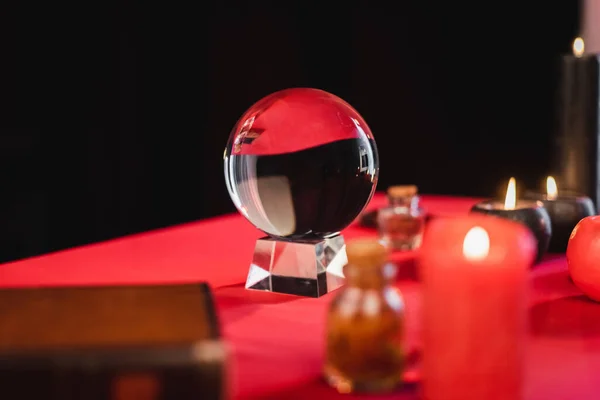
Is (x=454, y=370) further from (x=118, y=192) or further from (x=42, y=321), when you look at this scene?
(x=118, y=192)

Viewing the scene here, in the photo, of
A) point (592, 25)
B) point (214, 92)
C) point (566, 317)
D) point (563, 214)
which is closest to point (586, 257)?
point (566, 317)

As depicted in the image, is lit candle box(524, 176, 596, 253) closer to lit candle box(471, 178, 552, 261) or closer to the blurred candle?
lit candle box(471, 178, 552, 261)

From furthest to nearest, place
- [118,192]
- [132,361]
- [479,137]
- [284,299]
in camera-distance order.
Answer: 1. [118,192]
2. [479,137]
3. [284,299]
4. [132,361]

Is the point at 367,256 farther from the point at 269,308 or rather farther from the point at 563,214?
the point at 563,214

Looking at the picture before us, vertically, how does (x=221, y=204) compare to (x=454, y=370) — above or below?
below

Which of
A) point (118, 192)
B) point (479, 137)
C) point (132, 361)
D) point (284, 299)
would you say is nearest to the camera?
point (132, 361)

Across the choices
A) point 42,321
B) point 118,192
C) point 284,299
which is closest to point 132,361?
point 42,321

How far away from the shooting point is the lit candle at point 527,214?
889mm

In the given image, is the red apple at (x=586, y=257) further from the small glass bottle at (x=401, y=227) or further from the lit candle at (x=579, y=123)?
the lit candle at (x=579, y=123)

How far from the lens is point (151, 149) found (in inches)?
105

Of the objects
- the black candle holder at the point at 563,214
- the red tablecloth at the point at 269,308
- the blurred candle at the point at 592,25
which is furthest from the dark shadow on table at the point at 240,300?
the blurred candle at the point at 592,25

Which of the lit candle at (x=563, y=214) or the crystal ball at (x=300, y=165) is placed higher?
the crystal ball at (x=300, y=165)

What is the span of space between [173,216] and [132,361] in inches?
92.3

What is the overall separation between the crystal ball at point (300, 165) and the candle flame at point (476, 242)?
→ 0.95 feet
